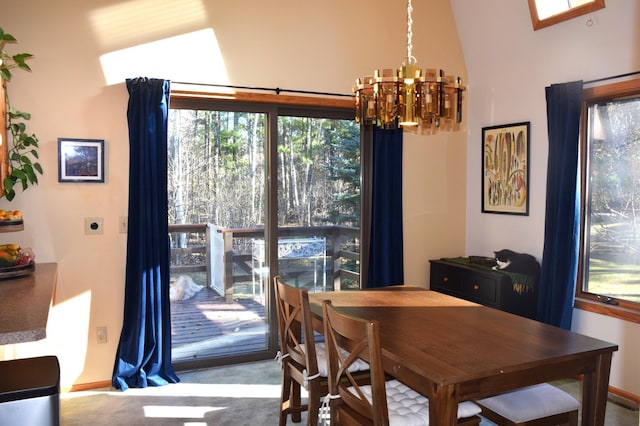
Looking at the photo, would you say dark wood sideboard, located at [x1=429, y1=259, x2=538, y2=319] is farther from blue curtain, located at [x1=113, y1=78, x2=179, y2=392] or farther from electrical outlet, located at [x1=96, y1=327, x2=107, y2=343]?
electrical outlet, located at [x1=96, y1=327, x2=107, y2=343]

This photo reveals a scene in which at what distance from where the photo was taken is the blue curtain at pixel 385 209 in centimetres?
466

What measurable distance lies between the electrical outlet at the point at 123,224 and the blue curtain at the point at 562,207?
124 inches

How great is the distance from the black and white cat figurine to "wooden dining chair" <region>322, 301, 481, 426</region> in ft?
6.75

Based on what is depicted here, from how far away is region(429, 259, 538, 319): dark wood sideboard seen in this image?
4227 mm

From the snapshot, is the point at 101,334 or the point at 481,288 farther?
the point at 481,288

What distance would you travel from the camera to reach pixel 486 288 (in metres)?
4.36

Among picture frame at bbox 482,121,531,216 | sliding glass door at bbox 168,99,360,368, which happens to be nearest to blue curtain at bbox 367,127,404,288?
sliding glass door at bbox 168,99,360,368

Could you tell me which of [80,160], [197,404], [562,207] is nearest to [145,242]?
[80,160]

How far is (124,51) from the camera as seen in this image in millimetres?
3865

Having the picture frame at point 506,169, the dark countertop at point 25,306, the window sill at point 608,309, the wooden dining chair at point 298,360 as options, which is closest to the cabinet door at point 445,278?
the picture frame at point 506,169

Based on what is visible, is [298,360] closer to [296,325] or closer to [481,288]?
[296,325]

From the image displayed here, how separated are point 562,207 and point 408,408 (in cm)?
223

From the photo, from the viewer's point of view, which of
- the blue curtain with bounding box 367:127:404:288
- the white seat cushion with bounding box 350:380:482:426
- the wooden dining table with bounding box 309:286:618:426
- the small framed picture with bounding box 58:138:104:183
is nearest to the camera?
the wooden dining table with bounding box 309:286:618:426

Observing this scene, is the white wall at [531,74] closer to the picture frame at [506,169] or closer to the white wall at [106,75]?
the picture frame at [506,169]
